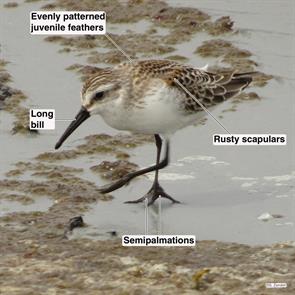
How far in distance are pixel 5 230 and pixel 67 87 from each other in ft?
12.6

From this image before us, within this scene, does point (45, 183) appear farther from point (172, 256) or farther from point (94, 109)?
point (172, 256)

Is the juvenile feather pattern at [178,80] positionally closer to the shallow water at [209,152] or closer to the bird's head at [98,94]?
the bird's head at [98,94]

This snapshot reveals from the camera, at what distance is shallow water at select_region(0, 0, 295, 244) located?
9.96 m

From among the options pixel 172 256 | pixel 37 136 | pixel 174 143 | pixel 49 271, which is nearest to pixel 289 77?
pixel 174 143

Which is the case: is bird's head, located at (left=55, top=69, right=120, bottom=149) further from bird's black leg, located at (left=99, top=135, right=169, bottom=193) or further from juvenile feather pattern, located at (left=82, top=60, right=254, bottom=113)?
bird's black leg, located at (left=99, top=135, right=169, bottom=193)

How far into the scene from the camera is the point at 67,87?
13.2m

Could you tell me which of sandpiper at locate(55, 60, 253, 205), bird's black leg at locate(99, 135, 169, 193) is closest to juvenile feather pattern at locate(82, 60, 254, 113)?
sandpiper at locate(55, 60, 253, 205)

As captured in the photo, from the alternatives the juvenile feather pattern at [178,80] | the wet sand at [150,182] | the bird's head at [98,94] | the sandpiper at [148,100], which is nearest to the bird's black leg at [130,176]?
the sandpiper at [148,100]

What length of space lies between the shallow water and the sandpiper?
316 mm

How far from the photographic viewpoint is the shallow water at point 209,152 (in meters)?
9.96

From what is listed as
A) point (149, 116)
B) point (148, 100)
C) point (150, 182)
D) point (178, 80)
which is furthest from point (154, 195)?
point (178, 80)

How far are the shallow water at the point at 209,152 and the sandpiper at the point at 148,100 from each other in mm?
316

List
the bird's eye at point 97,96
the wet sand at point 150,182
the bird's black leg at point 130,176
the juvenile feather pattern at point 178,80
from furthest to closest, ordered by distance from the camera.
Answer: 1. the bird's black leg at point 130,176
2. the juvenile feather pattern at point 178,80
3. the bird's eye at point 97,96
4. the wet sand at point 150,182

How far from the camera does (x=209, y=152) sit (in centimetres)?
1137
